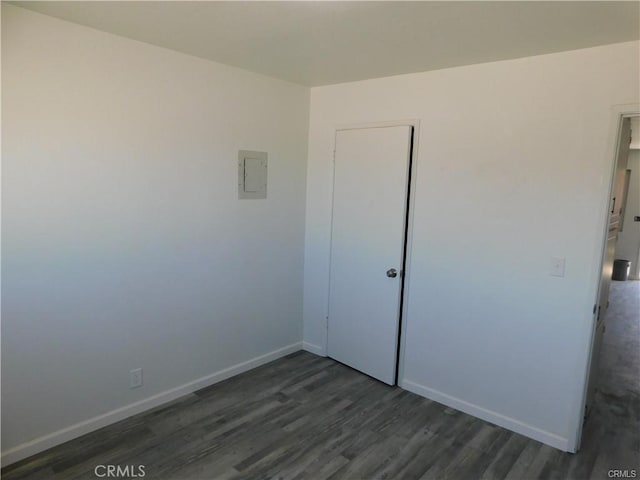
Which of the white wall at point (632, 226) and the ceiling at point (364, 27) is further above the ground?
the ceiling at point (364, 27)

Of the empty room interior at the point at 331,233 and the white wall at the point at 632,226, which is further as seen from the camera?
the white wall at the point at 632,226

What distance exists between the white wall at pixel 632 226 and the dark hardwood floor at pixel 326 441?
515cm

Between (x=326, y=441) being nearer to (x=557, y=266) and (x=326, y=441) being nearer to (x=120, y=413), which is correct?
(x=120, y=413)

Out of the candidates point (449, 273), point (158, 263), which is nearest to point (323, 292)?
point (449, 273)

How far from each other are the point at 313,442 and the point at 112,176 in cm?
204

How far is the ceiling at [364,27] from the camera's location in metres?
1.92

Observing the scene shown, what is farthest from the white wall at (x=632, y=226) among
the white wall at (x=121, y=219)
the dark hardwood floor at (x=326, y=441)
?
the white wall at (x=121, y=219)

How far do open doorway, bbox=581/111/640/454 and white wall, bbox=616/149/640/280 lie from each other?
0.57 meters

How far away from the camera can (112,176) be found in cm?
255

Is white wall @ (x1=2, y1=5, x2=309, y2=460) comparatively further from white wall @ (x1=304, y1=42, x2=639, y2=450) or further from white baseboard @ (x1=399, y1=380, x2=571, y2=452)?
white baseboard @ (x1=399, y1=380, x2=571, y2=452)

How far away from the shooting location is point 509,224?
8.91ft

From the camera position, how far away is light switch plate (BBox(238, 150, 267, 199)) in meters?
3.26

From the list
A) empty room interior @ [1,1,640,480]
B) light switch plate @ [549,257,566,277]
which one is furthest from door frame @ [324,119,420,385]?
light switch plate @ [549,257,566,277]

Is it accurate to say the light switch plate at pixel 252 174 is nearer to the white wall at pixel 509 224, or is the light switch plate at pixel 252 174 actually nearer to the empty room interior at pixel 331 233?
the empty room interior at pixel 331 233
